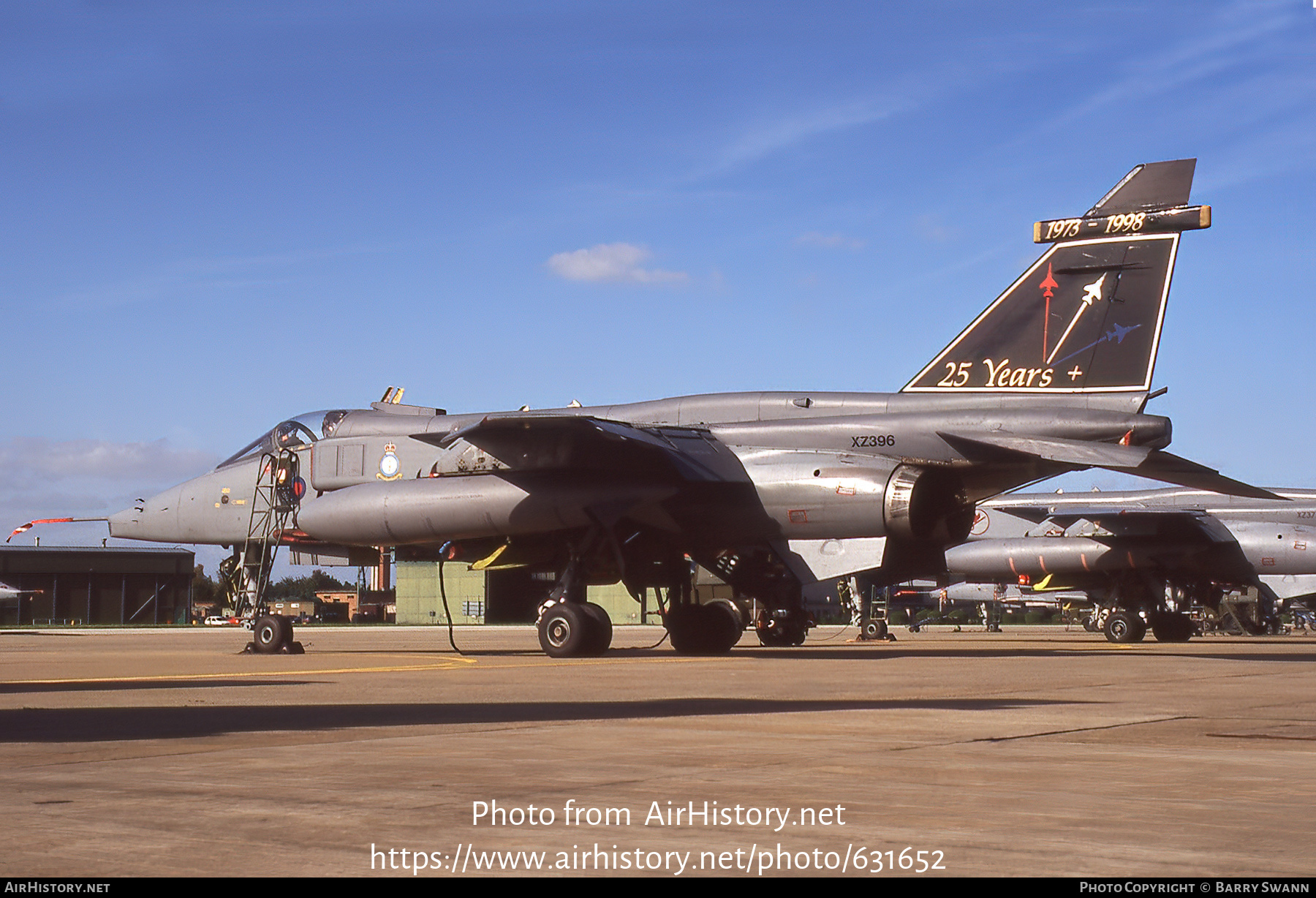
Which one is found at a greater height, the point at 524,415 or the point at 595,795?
the point at 524,415

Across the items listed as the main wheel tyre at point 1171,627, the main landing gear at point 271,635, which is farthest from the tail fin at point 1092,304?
the main wheel tyre at point 1171,627

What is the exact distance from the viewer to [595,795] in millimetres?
4824

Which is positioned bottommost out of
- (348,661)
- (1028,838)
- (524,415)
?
(348,661)

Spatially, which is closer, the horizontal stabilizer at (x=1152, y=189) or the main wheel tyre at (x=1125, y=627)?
the horizontal stabilizer at (x=1152, y=189)

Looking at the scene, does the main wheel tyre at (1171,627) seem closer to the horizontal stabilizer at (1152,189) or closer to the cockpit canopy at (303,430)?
the horizontal stabilizer at (1152,189)

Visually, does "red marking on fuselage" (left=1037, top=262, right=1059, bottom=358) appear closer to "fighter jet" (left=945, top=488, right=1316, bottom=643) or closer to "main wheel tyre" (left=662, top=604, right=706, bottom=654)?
"main wheel tyre" (left=662, top=604, right=706, bottom=654)

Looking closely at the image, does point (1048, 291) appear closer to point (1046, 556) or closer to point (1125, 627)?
point (1125, 627)

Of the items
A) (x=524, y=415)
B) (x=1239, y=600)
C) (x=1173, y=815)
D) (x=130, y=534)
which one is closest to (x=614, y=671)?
(x=524, y=415)

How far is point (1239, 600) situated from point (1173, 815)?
121ft

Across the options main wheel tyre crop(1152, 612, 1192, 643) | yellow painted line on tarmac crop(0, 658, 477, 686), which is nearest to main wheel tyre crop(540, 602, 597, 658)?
yellow painted line on tarmac crop(0, 658, 477, 686)

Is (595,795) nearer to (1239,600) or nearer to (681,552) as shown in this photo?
(681,552)

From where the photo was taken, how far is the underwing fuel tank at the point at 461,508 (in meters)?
17.6

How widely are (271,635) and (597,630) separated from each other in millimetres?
5111

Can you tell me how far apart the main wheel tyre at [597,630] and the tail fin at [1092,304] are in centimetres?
553
